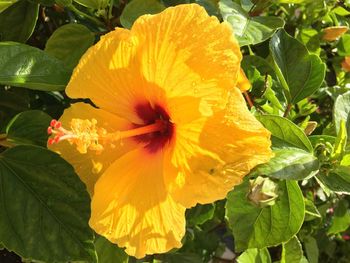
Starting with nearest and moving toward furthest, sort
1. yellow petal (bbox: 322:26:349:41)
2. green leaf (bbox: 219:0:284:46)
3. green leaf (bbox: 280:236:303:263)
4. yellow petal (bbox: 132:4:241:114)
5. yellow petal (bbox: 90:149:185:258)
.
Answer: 1. yellow petal (bbox: 132:4:241:114)
2. yellow petal (bbox: 90:149:185:258)
3. green leaf (bbox: 219:0:284:46)
4. green leaf (bbox: 280:236:303:263)
5. yellow petal (bbox: 322:26:349:41)

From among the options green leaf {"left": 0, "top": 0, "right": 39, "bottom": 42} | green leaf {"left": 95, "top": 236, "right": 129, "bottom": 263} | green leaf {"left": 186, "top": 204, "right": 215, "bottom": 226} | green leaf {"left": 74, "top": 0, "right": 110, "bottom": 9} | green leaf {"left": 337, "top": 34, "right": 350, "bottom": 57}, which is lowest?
green leaf {"left": 186, "top": 204, "right": 215, "bottom": 226}

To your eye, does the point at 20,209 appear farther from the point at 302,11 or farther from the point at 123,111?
the point at 302,11

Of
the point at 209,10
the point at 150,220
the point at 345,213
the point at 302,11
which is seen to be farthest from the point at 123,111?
the point at 345,213

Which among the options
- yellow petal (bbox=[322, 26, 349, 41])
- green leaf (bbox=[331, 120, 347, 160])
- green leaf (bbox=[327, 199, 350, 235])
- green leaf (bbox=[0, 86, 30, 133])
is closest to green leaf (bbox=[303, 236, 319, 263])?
green leaf (bbox=[327, 199, 350, 235])

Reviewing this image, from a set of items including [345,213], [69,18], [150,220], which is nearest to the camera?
[150,220]

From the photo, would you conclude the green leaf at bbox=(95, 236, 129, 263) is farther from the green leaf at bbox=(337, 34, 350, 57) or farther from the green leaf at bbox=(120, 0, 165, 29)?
the green leaf at bbox=(337, 34, 350, 57)

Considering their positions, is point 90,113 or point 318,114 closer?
point 90,113

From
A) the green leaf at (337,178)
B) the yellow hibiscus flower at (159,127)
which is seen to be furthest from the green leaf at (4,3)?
the green leaf at (337,178)
